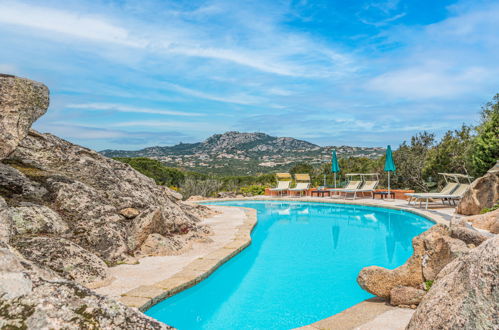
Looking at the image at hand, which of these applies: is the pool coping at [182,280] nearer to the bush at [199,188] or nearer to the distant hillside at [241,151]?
the bush at [199,188]

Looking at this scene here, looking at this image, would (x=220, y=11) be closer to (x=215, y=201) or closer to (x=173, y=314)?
(x=215, y=201)

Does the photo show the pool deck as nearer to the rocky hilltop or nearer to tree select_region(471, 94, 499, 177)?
the rocky hilltop

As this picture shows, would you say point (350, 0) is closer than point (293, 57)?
Yes

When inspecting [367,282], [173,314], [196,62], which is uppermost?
[196,62]

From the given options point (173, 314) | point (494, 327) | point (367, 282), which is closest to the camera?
point (494, 327)

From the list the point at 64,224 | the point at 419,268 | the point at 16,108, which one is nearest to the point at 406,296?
the point at 419,268

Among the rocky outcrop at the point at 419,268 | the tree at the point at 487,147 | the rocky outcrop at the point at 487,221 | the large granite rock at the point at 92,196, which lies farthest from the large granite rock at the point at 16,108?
the tree at the point at 487,147

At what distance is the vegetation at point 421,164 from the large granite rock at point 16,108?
1336 centimetres

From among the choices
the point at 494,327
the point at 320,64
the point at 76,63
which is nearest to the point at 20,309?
the point at 494,327

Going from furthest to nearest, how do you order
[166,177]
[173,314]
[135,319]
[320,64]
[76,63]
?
1. [166,177]
2. [320,64]
3. [76,63]
4. [173,314]
5. [135,319]

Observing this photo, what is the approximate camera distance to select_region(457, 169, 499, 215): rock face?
28.1 feet

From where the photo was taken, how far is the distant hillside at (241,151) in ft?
179

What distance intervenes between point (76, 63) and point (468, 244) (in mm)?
13967

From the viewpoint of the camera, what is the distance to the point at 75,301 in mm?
1014
